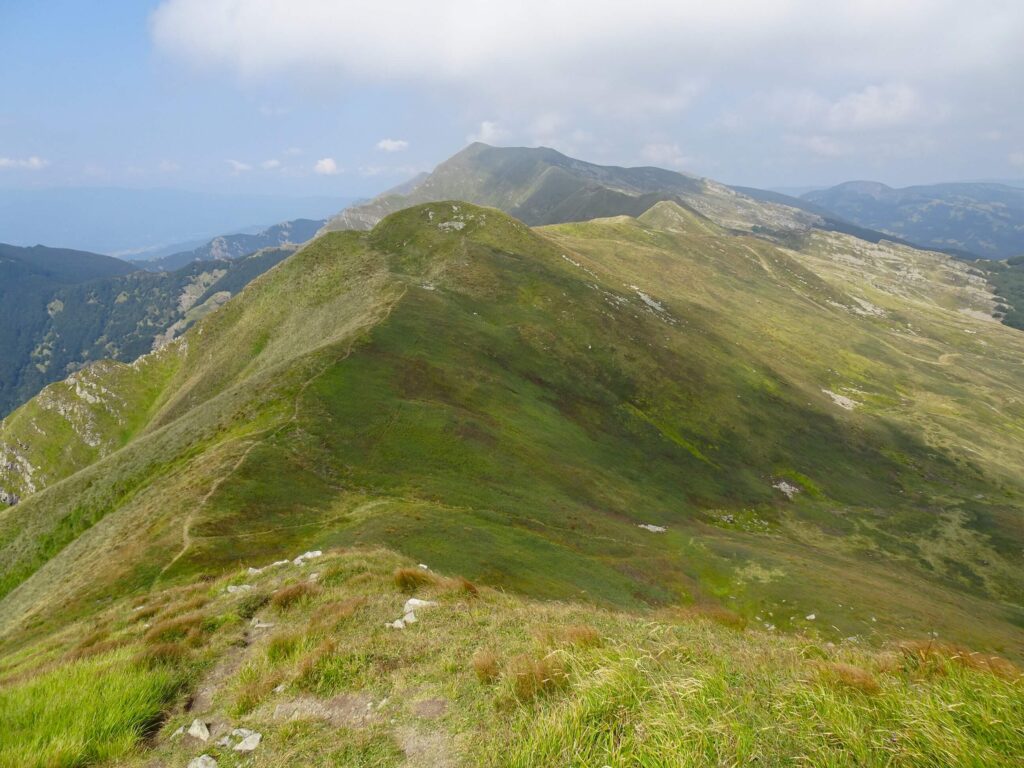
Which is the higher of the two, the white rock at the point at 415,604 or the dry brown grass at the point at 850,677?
the dry brown grass at the point at 850,677

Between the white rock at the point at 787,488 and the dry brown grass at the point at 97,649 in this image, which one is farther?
the white rock at the point at 787,488

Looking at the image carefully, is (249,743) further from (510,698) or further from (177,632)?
(177,632)

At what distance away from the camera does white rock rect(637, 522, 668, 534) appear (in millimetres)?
57244

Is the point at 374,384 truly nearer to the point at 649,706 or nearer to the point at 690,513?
the point at 690,513

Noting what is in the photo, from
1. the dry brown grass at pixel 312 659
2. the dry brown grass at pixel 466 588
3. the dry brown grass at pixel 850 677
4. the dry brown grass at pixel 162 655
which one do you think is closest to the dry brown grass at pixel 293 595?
the dry brown grass at pixel 162 655

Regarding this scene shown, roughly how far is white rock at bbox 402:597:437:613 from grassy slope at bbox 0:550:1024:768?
37 cm

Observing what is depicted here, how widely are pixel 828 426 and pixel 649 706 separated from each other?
12069 centimetres

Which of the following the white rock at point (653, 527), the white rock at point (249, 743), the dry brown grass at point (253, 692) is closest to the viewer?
the white rock at point (249, 743)

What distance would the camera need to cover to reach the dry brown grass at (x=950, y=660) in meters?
8.14

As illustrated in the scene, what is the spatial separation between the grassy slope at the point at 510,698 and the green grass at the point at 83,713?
0.04 metres

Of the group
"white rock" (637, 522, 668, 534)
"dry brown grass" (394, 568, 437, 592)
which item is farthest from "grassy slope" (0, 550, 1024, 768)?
"white rock" (637, 522, 668, 534)

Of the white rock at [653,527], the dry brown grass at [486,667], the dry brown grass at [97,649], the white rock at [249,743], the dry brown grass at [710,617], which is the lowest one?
the white rock at [653,527]

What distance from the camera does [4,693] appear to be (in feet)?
32.8

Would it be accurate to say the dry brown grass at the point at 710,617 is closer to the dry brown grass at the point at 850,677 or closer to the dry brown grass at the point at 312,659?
the dry brown grass at the point at 850,677
